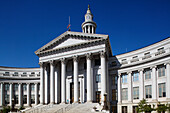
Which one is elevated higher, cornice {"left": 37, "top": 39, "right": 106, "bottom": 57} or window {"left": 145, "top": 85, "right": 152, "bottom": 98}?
cornice {"left": 37, "top": 39, "right": 106, "bottom": 57}

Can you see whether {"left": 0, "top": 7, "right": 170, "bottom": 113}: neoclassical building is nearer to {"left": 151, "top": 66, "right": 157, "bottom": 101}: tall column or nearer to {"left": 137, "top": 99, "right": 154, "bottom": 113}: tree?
{"left": 151, "top": 66, "right": 157, "bottom": 101}: tall column

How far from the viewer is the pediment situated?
1976 inches

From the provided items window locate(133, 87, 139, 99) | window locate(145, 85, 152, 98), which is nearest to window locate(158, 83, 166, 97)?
window locate(145, 85, 152, 98)

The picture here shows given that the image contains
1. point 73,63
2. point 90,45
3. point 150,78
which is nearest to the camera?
point 150,78

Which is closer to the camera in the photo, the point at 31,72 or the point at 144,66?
the point at 144,66

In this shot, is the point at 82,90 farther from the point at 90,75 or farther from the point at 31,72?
the point at 31,72

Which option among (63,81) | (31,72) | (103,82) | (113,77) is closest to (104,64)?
(103,82)

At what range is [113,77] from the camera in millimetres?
53875

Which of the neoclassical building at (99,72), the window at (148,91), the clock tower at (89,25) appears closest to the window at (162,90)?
the neoclassical building at (99,72)

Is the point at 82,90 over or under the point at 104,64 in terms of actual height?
under

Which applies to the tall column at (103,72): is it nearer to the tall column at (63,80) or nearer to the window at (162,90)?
the tall column at (63,80)

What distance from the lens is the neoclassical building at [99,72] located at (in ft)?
149

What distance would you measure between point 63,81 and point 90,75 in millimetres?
7364

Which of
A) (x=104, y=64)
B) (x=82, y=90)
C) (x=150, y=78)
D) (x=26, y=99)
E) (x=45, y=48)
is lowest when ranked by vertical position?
(x=26, y=99)
